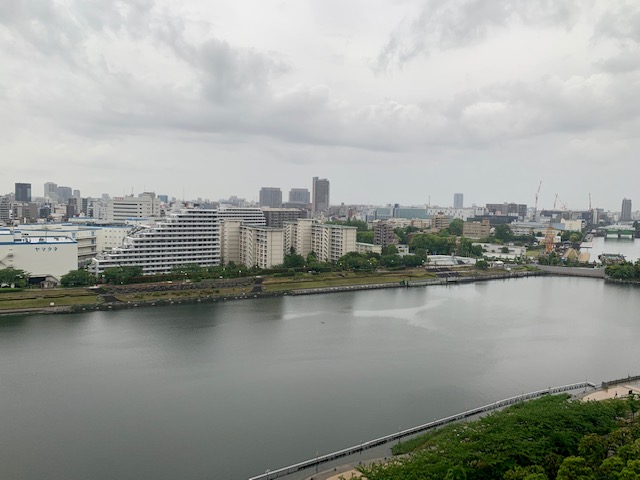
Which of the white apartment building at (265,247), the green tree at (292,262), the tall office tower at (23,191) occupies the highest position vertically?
the tall office tower at (23,191)

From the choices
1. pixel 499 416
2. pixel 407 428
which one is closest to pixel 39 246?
pixel 407 428

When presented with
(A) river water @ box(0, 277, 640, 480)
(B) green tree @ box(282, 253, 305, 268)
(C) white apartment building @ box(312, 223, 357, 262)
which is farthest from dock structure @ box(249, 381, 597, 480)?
(C) white apartment building @ box(312, 223, 357, 262)

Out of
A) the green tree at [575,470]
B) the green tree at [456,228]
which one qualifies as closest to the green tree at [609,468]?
the green tree at [575,470]

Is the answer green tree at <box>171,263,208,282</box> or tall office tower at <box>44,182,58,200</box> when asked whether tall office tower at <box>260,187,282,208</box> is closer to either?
tall office tower at <box>44,182,58,200</box>

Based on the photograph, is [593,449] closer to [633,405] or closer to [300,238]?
[633,405]

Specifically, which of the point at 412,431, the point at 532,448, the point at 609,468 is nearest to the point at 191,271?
the point at 412,431

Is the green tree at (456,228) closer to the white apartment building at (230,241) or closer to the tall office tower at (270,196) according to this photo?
the white apartment building at (230,241)
